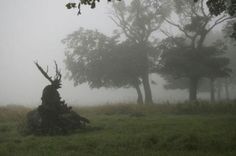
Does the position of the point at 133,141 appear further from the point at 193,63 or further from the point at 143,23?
the point at 143,23

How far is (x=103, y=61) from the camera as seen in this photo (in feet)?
141

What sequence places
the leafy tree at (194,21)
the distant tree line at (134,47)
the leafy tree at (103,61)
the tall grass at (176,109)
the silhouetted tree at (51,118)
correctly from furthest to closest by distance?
the leafy tree at (103,61) → the distant tree line at (134,47) → the leafy tree at (194,21) → the tall grass at (176,109) → the silhouetted tree at (51,118)

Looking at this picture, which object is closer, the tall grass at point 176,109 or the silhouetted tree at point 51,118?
the silhouetted tree at point 51,118

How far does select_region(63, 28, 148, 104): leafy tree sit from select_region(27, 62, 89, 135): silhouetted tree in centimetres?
2186

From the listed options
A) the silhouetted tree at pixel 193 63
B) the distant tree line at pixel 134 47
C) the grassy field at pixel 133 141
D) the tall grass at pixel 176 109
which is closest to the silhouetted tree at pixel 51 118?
the grassy field at pixel 133 141

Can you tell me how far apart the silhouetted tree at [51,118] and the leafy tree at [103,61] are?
21857 mm

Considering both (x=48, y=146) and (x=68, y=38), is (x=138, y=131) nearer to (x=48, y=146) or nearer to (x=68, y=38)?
(x=48, y=146)

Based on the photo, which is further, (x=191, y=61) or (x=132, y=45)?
(x=132, y=45)

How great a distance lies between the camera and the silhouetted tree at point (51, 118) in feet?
61.7

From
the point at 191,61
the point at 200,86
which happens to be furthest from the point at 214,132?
the point at 200,86

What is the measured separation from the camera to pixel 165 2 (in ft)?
147

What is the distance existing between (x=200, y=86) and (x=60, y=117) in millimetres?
41069

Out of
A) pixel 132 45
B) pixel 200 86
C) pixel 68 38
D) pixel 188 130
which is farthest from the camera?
pixel 200 86

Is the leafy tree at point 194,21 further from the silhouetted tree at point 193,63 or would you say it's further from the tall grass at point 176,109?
the tall grass at point 176,109
